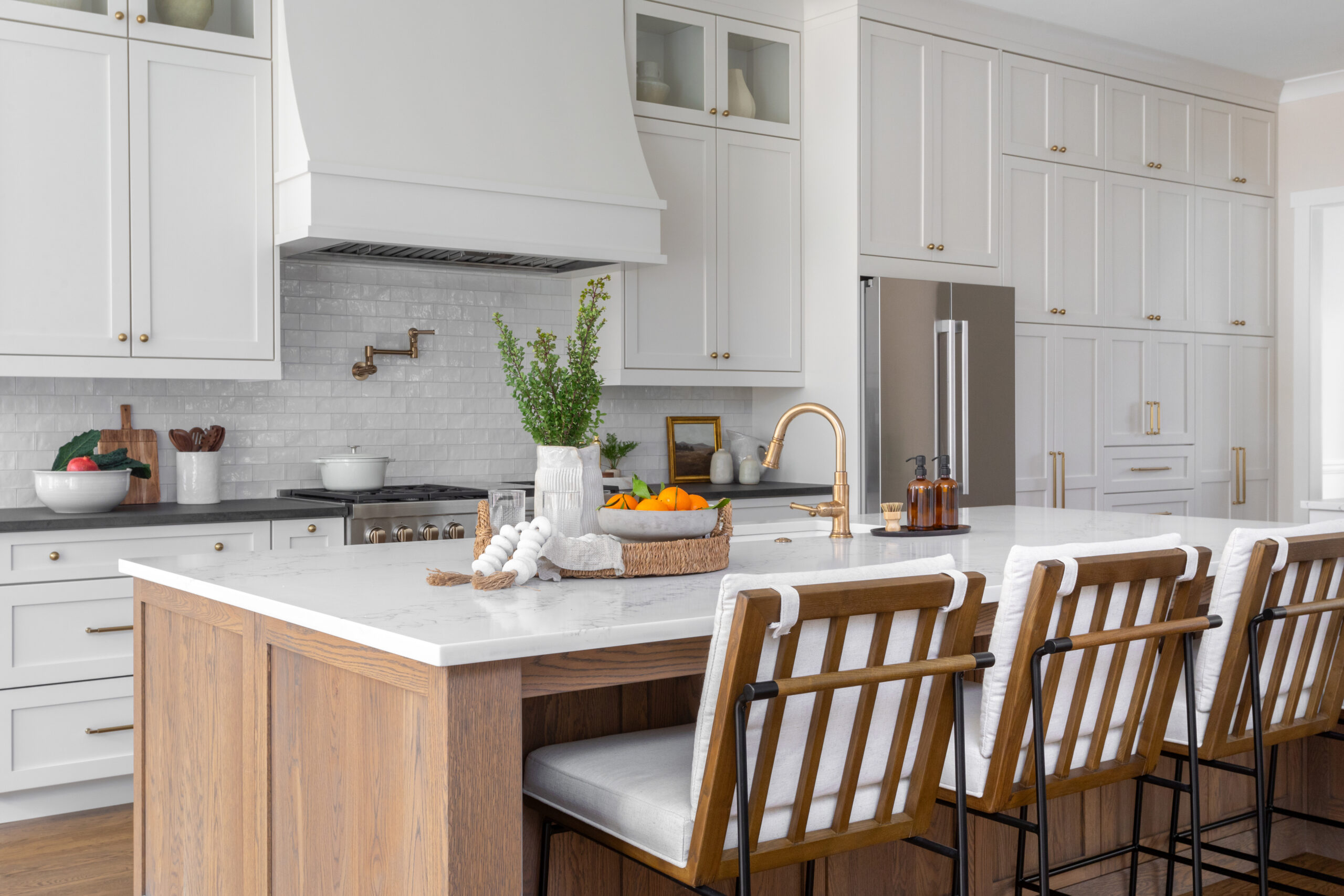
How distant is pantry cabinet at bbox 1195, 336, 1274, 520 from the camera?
620 centimetres

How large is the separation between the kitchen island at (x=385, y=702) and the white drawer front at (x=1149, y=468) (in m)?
3.29

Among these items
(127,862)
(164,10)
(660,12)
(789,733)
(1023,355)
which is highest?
(660,12)

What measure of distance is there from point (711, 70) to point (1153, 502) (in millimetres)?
3047

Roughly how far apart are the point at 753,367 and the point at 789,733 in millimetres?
3513

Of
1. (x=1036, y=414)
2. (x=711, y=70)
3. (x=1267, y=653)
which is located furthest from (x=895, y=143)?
(x=1267, y=653)

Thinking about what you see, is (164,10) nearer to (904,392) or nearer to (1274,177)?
(904,392)

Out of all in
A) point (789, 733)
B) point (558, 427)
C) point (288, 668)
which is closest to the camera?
point (789, 733)

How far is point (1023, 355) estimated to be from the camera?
5.42 m

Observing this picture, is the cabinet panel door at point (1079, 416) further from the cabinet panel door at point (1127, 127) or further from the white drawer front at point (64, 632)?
the white drawer front at point (64, 632)

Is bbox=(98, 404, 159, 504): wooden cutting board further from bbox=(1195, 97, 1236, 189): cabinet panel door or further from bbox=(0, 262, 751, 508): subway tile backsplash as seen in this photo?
bbox=(1195, 97, 1236, 189): cabinet panel door

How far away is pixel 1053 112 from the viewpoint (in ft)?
17.9

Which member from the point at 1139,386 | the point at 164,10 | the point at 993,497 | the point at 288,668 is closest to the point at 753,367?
the point at 993,497

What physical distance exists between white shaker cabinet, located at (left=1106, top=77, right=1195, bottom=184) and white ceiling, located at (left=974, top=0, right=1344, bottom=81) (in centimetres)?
21

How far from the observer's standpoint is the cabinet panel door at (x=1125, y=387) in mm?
5766
